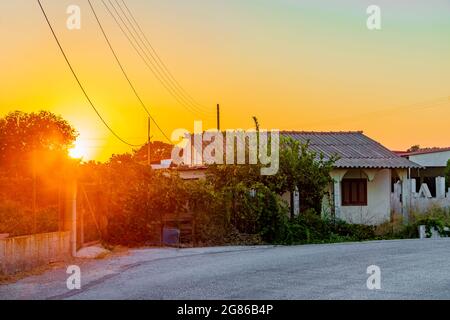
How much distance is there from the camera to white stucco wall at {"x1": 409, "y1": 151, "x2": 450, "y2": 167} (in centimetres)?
4450

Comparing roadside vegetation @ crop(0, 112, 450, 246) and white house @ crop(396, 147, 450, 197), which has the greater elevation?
white house @ crop(396, 147, 450, 197)

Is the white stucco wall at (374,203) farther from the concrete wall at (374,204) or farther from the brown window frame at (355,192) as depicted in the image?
the brown window frame at (355,192)

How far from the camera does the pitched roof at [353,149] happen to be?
30.6 metres

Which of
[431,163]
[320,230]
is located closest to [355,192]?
[320,230]

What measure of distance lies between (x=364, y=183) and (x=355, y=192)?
712mm

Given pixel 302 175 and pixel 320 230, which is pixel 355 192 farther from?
pixel 320 230

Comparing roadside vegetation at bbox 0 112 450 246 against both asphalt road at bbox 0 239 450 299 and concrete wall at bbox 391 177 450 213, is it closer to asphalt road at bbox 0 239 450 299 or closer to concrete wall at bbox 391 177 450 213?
concrete wall at bbox 391 177 450 213

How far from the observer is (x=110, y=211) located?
65.6 feet

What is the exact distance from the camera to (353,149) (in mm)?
33062

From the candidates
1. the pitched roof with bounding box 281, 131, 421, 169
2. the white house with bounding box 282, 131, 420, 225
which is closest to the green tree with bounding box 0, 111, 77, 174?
the pitched roof with bounding box 281, 131, 421, 169

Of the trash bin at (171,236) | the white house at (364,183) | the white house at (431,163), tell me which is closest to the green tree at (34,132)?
the white house at (364,183)

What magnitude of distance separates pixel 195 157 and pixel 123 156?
16481 mm

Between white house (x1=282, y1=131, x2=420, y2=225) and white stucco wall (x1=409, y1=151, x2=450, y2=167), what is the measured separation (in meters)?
13.0
